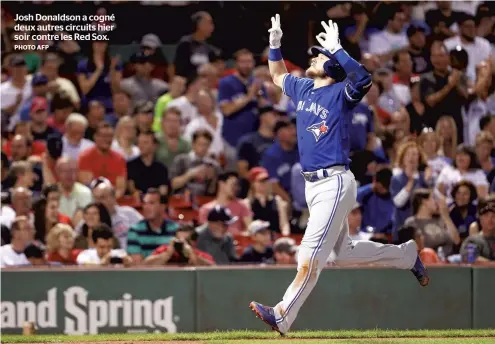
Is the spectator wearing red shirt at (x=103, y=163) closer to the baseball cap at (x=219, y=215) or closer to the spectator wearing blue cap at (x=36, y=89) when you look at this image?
the spectator wearing blue cap at (x=36, y=89)

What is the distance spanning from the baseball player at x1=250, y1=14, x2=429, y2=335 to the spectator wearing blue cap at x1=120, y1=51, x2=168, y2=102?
20.7 feet

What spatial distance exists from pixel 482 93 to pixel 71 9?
5.57 metres

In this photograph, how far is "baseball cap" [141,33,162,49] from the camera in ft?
48.0

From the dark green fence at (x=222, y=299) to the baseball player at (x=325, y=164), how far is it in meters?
2.11

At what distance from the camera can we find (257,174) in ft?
42.9

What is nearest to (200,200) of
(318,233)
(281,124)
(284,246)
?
(281,124)

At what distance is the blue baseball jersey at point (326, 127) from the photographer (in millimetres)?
7965

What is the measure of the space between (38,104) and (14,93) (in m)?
0.46

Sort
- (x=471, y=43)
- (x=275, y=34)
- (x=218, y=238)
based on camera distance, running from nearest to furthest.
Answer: (x=275, y=34)
(x=218, y=238)
(x=471, y=43)

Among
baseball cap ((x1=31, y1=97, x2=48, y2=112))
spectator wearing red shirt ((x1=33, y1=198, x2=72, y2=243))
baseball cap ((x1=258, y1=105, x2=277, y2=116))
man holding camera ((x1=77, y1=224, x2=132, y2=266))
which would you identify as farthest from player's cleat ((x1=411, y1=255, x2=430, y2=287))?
baseball cap ((x1=31, y1=97, x2=48, y2=112))

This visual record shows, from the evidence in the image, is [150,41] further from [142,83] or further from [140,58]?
[142,83]

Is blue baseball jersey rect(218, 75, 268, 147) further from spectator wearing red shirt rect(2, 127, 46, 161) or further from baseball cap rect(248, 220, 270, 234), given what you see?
spectator wearing red shirt rect(2, 127, 46, 161)

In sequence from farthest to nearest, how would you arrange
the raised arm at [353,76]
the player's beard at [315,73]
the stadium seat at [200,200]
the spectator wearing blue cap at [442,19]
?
the spectator wearing blue cap at [442,19]
the stadium seat at [200,200]
the player's beard at [315,73]
the raised arm at [353,76]

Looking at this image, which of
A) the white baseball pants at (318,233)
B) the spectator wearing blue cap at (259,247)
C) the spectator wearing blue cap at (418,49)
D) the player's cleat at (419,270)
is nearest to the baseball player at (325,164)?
the white baseball pants at (318,233)
